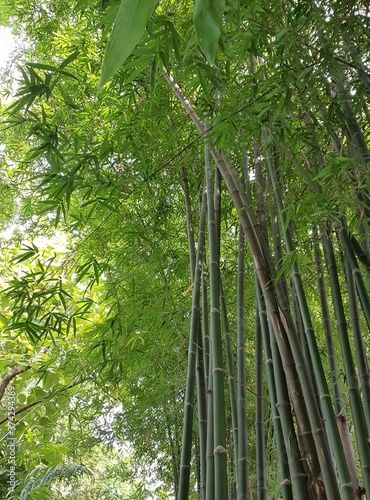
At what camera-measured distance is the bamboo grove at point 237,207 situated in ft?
5.28

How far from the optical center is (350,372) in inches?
69.8

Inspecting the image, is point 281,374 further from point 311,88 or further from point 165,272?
point 165,272

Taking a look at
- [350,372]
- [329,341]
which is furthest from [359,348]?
[329,341]

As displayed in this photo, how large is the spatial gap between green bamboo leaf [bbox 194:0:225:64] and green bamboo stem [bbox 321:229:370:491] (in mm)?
1543

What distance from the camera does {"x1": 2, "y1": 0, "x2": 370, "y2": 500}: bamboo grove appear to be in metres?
1.61

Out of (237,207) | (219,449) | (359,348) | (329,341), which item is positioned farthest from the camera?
(329,341)

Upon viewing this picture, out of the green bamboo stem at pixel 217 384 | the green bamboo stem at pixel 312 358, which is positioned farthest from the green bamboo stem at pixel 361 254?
the green bamboo stem at pixel 217 384

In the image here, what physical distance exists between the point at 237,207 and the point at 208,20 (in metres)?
1.63

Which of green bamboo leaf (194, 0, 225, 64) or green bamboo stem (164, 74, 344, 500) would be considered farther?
green bamboo stem (164, 74, 344, 500)

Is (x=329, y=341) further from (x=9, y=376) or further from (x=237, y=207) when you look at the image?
(x=9, y=376)

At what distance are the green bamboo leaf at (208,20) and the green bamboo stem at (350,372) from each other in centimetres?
154

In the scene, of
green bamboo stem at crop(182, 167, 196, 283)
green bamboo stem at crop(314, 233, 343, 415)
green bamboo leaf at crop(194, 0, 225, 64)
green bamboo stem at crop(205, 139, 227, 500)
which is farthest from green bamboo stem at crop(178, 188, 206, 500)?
green bamboo leaf at crop(194, 0, 225, 64)

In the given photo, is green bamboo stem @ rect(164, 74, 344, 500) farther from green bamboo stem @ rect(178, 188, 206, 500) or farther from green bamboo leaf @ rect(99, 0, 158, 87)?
green bamboo leaf @ rect(99, 0, 158, 87)

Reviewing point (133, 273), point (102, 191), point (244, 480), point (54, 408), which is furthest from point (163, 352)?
point (54, 408)
